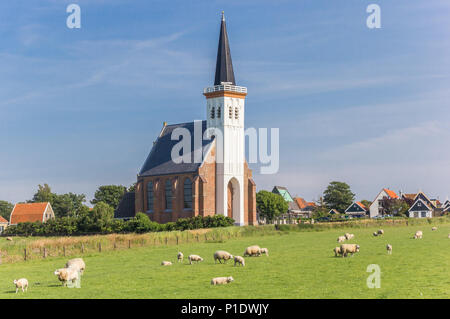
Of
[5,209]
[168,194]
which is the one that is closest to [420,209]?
[168,194]

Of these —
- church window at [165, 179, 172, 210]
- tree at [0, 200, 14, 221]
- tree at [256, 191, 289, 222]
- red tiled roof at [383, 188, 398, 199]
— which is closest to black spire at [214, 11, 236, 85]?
church window at [165, 179, 172, 210]

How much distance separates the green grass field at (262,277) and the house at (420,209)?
295ft

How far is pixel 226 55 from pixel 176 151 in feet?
51.8

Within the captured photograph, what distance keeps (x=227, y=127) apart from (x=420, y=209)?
57.2 m

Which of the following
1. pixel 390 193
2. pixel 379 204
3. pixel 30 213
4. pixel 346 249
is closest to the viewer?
pixel 346 249

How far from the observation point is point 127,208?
307ft

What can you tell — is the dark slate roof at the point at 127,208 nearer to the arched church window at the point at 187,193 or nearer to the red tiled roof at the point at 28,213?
the arched church window at the point at 187,193

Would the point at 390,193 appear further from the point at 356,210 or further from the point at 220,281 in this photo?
the point at 220,281

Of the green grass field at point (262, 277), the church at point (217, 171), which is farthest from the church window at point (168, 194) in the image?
the green grass field at point (262, 277)

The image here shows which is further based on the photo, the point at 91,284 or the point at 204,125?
the point at 204,125

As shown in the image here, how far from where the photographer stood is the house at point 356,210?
445ft
